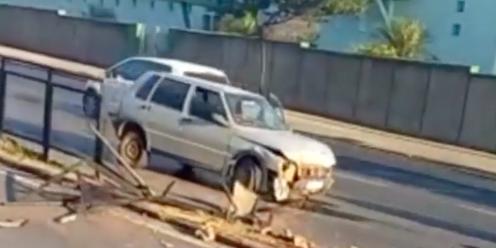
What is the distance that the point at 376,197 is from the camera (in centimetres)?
1745

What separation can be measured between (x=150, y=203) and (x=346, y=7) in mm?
44461

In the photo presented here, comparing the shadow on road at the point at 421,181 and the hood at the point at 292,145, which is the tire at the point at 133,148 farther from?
the shadow on road at the point at 421,181

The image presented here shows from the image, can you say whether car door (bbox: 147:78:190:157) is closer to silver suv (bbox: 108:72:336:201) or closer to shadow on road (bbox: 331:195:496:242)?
silver suv (bbox: 108:72:336:201)

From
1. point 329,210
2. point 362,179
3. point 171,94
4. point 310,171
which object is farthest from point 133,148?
point 362,179

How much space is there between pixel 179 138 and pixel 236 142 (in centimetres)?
114

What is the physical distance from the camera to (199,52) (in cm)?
3778

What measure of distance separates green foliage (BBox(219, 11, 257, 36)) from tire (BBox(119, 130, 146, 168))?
3623 centimetres

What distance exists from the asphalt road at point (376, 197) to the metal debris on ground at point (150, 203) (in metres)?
1.22

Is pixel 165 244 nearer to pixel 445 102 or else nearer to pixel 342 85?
pixel 445 102

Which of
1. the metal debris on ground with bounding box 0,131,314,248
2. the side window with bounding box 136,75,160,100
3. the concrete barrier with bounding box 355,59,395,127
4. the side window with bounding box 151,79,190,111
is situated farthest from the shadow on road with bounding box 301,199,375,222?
the concrete barrier with bounding box 355,59,395,127

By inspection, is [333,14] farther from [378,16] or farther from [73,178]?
[73,178]

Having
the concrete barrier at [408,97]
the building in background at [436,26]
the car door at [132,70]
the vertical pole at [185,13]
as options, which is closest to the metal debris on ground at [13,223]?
the car door at [132,70]

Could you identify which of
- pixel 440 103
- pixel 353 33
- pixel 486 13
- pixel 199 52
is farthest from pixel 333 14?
pixel 440 103

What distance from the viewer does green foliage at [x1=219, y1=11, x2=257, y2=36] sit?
54500 millimetres
